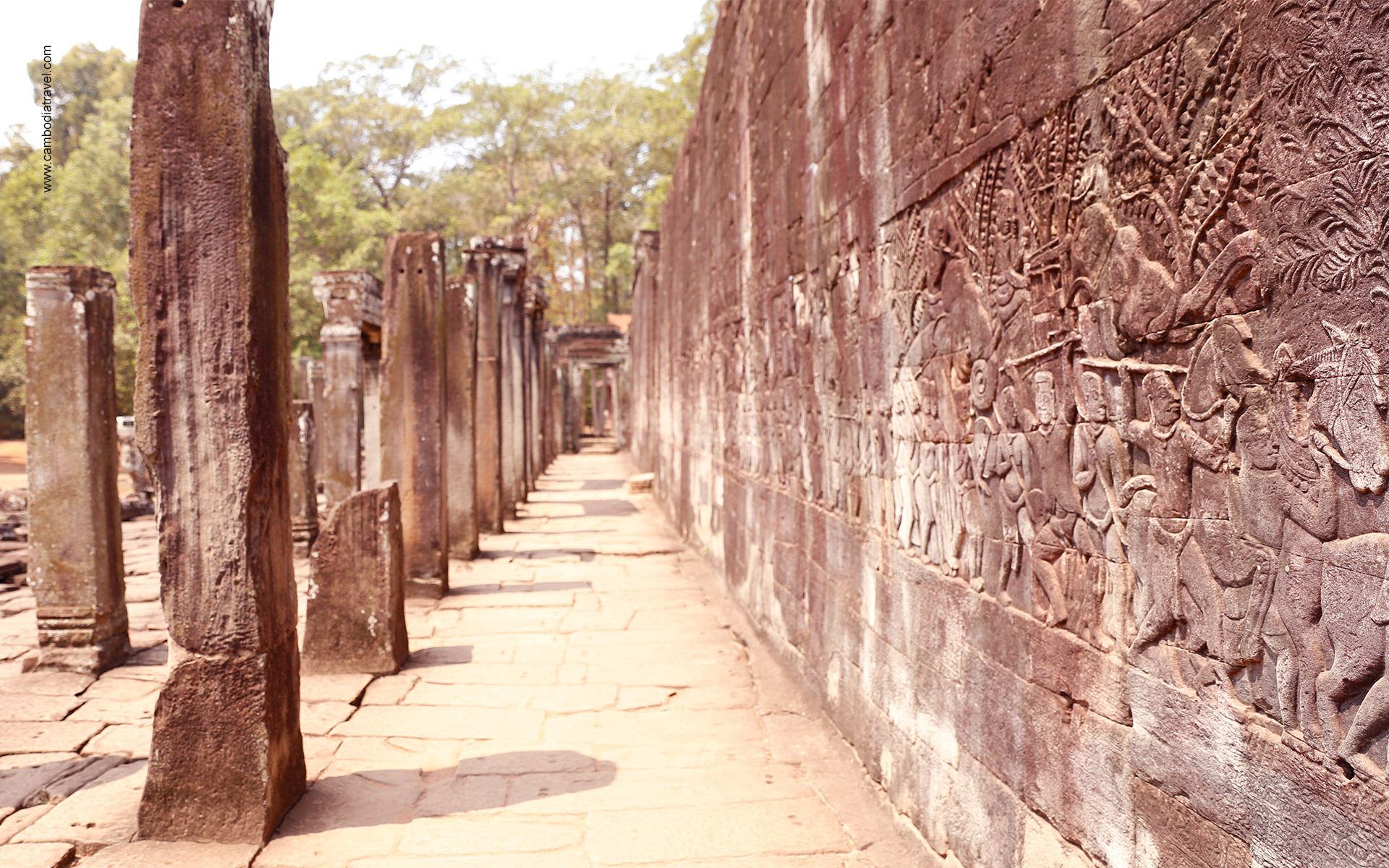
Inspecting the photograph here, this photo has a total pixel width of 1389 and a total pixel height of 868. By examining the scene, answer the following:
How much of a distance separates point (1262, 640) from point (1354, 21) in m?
0.93

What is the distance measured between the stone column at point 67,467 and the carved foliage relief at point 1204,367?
16.1 feet

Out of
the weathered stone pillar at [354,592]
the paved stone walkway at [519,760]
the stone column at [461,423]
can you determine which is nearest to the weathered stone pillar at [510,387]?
the stone column at [461,423]

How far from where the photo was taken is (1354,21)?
4.54 feet

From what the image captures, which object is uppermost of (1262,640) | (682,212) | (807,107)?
(682,212)

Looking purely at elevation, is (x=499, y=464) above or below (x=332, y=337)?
below

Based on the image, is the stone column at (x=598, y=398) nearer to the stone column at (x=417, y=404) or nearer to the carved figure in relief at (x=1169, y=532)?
the stone column at (x=417, y=404)

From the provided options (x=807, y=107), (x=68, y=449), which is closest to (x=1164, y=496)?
(x=807, y=107)

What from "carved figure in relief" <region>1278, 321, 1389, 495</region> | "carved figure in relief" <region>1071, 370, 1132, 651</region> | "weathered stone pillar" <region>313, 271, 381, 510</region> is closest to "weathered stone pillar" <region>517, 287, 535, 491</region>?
"weathered stone pillar" <region>313, 271, 381, 510</region>

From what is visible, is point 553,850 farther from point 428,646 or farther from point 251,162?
point 428,646

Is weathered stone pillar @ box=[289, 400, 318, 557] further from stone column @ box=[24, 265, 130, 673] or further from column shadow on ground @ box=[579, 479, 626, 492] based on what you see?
column shadow on ground @ box=[579, 479, 626, 492]

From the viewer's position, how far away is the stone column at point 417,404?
7.34m

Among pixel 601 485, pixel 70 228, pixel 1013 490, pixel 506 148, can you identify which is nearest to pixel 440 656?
pixel 1013 490

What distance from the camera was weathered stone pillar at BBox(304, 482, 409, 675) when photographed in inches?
206

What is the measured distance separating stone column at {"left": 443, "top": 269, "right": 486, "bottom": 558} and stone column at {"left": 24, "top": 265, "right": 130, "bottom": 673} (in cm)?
321
